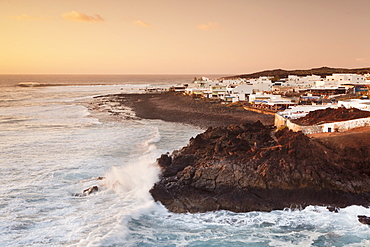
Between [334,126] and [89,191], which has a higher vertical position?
[334,126]

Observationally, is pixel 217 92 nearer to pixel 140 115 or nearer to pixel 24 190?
pixel 140 115

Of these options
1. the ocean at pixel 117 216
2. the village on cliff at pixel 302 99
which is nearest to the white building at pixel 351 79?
the village on cliff at pixel 302 99

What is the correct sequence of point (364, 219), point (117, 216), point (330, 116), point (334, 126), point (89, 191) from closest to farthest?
point (364, 219) → point (117, 216) → point (89, 191) → point (334, 126) → point (330, 116)

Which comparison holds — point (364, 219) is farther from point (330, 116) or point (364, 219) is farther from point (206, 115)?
point (206, 115)

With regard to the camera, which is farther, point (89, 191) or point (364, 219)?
point (89, 191)

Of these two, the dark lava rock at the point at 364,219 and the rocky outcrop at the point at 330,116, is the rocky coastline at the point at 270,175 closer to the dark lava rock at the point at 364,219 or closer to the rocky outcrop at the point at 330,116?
the dark lava rock at the point at 364,219

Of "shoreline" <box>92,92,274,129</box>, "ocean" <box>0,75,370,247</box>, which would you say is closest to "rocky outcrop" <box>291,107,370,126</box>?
"ocean" <box>0,75,370,247</box>

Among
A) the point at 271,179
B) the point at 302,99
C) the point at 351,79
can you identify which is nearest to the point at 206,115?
the point at 302,99

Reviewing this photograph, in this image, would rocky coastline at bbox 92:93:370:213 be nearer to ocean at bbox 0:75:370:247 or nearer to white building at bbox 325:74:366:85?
ocean at bbox 0:75:370:247
